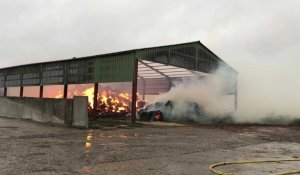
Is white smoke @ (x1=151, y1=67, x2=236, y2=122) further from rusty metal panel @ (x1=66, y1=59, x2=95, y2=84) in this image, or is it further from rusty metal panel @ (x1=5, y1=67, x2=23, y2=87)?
rusty metal panel @ (x1=5, y1=67, x2=23, y2=87)

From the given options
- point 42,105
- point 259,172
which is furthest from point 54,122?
point 259,172

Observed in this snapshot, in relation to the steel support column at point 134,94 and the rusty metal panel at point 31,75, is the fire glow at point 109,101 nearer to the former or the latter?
the rusty metal panel at point 31,75

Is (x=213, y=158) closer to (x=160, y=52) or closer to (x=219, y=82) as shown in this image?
(x=160, y=52)

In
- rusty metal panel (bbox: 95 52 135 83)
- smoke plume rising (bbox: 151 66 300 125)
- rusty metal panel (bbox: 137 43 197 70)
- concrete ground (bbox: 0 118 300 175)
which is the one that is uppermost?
rusty metal panel (bbox: 137 43 197 70)

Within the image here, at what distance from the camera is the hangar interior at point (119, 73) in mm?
27036

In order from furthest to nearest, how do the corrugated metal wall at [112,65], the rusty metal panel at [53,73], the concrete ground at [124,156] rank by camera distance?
the rusty metal panel at [53,73], the corrugated metal wall at [112,65], the concrete ground at [124,156]

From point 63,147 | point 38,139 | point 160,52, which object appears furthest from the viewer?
point 160,52

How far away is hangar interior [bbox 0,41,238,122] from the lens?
27036mm

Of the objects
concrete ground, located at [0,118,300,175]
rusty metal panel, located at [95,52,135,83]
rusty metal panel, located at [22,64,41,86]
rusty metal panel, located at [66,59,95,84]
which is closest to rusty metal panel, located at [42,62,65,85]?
rusty metal panel, located at [66,59,95,84]

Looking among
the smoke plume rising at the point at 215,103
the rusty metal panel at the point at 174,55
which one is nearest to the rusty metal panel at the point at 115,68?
the rusty metal panel at the point at 174,55

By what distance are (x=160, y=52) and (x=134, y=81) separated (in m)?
3.97

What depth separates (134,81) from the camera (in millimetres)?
25750

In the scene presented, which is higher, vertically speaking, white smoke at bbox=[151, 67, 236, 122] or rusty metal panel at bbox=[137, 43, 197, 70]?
rusty metal panel at bbox=[137, 43, 197, 70]

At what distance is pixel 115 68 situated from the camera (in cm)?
2758
